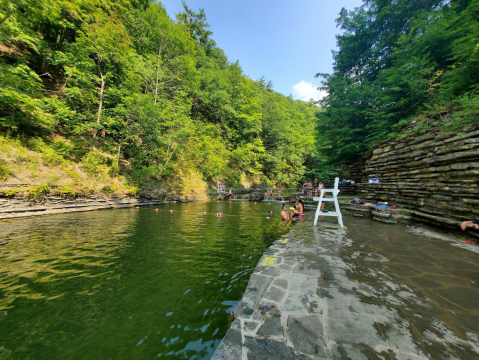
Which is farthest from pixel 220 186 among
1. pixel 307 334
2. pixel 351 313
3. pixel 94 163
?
pixel 307 334

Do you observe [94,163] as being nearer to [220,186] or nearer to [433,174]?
[220,186]

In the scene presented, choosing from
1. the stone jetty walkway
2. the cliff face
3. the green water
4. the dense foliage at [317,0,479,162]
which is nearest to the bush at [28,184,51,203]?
the green water

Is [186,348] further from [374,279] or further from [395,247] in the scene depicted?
[395,247]

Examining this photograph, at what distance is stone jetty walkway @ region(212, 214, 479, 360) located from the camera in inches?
63.2

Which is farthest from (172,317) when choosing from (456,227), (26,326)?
(456,227)

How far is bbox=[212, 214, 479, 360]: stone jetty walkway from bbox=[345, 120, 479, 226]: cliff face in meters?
2.46

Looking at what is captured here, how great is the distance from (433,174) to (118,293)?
1017 centimetres

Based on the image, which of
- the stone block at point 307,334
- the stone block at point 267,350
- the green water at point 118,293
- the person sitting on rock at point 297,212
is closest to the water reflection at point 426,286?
the stone block at point 307,334

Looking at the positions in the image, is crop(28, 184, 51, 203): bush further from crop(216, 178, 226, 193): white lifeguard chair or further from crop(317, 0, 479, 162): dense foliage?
crop(317, 0, 479, 162): dense foliage

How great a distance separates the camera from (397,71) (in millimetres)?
11070

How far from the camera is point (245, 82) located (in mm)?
30688

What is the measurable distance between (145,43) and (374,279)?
1022 inches

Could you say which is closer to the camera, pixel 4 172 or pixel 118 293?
pixel 118 293

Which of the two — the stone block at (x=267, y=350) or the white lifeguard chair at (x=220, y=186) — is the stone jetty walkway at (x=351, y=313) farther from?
the white lifeguard chair at (x=220, y=186)
